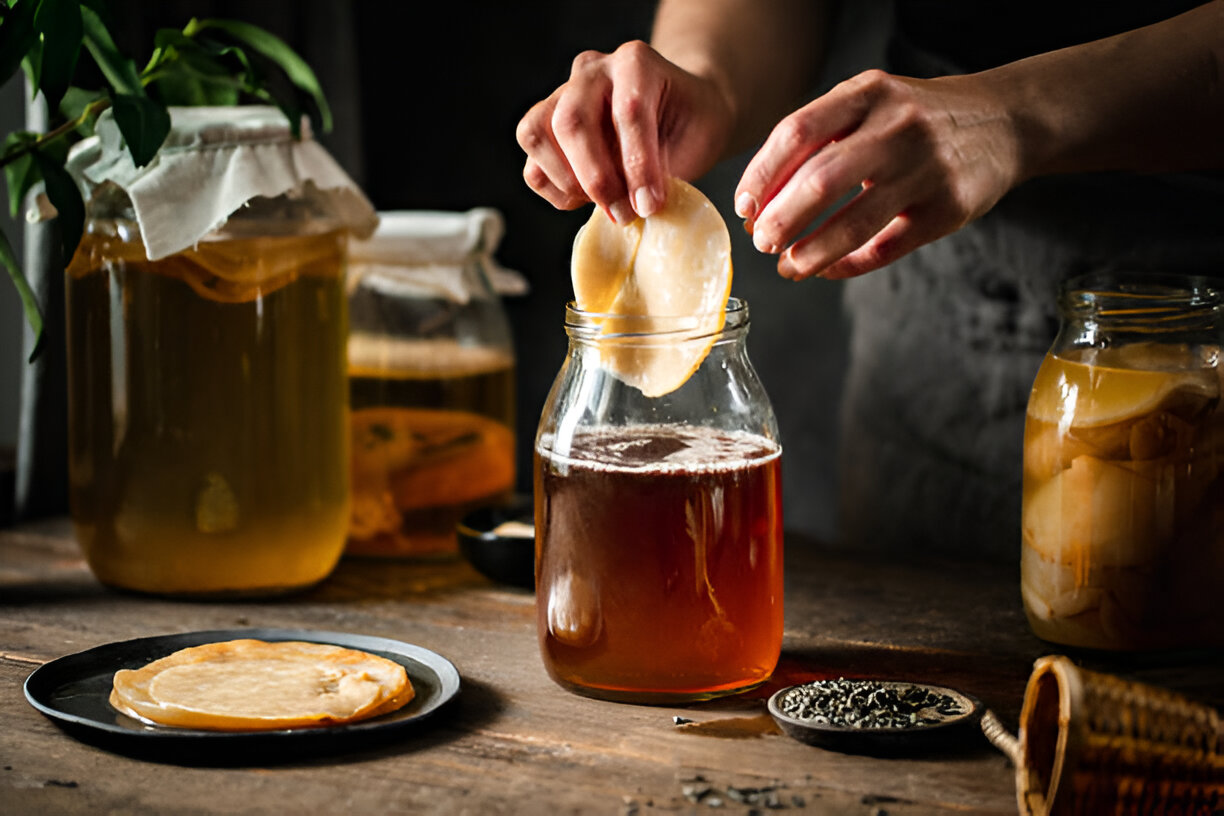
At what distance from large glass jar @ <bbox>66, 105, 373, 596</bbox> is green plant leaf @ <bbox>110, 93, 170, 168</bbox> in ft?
0.26

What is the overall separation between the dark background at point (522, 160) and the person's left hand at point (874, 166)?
4.06 ft

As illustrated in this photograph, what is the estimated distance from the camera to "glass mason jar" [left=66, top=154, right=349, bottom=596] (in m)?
1.13

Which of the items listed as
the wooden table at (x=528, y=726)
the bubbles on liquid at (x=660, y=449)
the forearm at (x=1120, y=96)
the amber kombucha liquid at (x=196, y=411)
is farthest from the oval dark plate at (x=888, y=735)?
the amber kombucha liquid at (x=196, y=411)

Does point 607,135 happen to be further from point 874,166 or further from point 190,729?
point 190,729

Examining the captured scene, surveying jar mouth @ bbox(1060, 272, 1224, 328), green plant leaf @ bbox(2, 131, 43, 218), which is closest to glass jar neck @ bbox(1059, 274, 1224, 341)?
jar mouth @ bbox(1060, 272, 1224, 328)

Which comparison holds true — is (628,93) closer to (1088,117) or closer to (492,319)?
(1088,117)

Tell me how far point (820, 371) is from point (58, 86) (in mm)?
1549

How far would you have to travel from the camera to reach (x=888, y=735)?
31.2 inches

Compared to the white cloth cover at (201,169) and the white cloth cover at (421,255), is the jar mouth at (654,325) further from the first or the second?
the white cloth cover at (421,255)

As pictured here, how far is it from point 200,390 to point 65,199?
0.20 meters

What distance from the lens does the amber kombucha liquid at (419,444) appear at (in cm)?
133

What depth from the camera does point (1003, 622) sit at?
1116mm

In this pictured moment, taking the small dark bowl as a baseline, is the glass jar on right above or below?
above

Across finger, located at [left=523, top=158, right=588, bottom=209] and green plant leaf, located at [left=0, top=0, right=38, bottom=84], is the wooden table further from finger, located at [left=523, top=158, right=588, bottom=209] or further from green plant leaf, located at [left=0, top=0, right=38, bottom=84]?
green plant leaf, located at [left=0, top=0, right=38, bottom=84]
